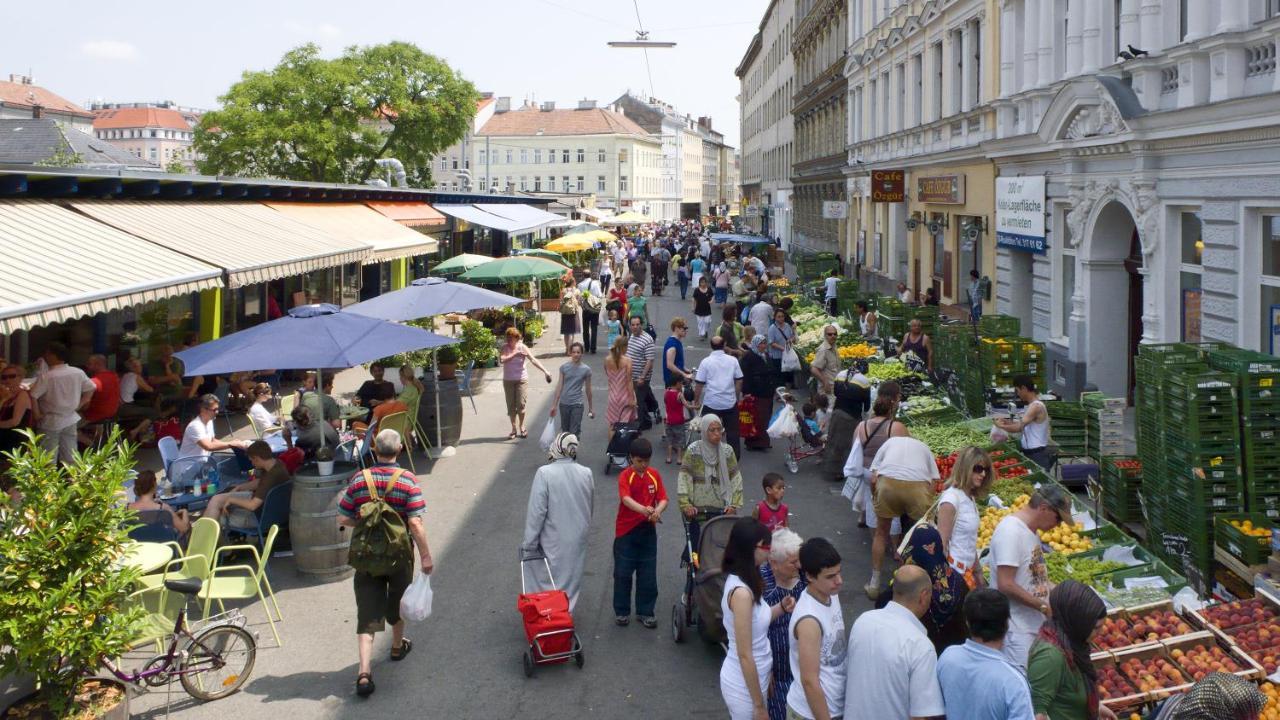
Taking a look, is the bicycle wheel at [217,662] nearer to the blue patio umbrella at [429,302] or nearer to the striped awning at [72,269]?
the striped awning at [72,269]

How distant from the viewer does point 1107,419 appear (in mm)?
11727

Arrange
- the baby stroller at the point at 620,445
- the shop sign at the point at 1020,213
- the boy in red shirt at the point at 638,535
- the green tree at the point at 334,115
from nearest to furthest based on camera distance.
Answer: the boy in red shirt at the point at 638,535 < the baby stroller at the point at 620,445 < the shop sign at the point at 1020,213 < the green tree at the point at 334,115

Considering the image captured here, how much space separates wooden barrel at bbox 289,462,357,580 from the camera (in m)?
9.73

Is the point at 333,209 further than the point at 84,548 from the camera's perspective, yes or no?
Yes

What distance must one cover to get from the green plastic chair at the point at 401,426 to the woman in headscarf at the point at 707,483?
5.19 metres

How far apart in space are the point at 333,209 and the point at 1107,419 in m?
16.9

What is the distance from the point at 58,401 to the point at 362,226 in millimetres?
11437

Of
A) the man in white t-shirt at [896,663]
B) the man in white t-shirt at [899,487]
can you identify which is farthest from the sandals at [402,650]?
the man in white t-shirt at [896,663]

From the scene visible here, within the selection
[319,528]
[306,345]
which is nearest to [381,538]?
[319,528]

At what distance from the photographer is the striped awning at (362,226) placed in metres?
20.9

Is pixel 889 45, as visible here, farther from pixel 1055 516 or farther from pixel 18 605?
pixel 18 605

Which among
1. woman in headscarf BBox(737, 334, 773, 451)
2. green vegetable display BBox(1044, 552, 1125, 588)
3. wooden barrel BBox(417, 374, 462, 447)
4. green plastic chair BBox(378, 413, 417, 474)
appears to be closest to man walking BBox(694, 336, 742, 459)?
woman in headscarf BBox(737, 334, 773, 451)

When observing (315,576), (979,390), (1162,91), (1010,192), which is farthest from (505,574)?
(1010,192)

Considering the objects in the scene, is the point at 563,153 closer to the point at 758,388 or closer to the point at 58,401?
the point at 758,388
